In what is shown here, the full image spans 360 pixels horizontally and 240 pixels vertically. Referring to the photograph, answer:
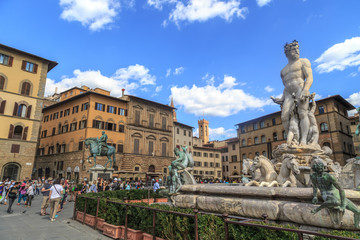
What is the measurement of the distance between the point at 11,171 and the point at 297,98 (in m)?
35.3

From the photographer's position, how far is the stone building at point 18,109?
103 ft

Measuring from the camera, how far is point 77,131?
40.5 metres

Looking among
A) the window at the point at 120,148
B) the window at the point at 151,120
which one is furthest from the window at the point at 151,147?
the window at the point at 120,148

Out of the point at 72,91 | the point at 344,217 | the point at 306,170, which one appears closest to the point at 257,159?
the point at 306,170

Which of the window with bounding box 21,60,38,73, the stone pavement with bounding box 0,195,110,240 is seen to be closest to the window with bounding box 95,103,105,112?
the window with bounding box 21,60,38,73

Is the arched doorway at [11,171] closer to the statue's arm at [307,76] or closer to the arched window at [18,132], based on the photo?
the arched window at [18,132]

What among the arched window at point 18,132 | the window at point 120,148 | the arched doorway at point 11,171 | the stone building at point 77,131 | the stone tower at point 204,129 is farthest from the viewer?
the stone tower at point 204,129

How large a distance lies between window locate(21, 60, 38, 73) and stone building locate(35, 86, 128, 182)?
8.26 meters

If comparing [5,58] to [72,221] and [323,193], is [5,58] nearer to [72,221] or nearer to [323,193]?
[72,221]

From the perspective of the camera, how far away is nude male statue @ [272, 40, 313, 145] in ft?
30.4

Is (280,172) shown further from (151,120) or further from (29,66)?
(151,120)

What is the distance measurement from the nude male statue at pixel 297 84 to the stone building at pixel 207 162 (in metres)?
53.6

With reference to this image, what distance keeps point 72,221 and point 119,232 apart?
3619 millimetres

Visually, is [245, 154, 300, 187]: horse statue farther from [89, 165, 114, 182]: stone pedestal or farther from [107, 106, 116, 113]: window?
[107, 106, 116, 113]: window
